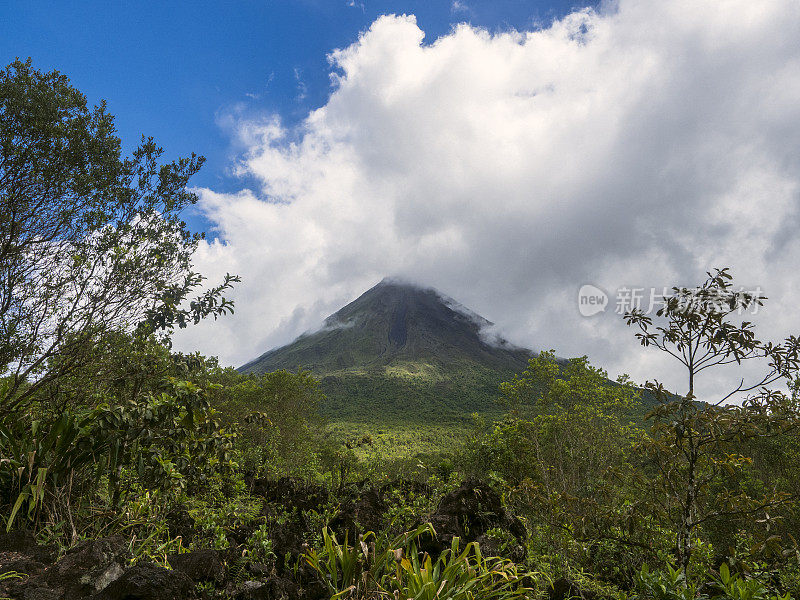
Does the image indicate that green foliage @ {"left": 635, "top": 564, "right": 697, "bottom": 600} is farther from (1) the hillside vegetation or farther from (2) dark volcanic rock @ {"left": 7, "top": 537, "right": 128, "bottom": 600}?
(2) dark volcanic rock @ {"left": 7, "top": 537, "right": 128, "bottom": 600}

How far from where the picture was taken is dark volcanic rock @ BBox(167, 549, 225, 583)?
305 cm

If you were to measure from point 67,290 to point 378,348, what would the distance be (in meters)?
142

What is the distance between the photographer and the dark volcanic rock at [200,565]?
305cm

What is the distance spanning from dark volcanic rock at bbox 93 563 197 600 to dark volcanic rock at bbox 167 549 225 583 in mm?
550

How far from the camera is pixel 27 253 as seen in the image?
632cm

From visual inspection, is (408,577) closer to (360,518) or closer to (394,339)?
(360,518)

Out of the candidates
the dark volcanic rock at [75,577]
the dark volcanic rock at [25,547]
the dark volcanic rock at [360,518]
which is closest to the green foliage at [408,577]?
the dark volcanic rock at [75,577]

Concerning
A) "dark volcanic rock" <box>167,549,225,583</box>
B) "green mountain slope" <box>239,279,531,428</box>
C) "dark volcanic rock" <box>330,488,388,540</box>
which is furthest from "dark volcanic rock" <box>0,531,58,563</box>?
"green mountain slope" <box>239,279,531,428</box>

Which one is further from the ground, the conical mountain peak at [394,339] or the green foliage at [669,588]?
the conical mountain peak at [394,339]

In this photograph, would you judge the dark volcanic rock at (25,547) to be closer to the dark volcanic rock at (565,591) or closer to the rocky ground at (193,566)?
the rocky ground at (193,566)

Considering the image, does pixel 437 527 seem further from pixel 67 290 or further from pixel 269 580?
pixel 67 290

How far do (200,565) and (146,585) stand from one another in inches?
30.0

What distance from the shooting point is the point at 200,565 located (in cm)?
308

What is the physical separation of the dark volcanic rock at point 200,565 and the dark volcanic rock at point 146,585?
0.55 metres
